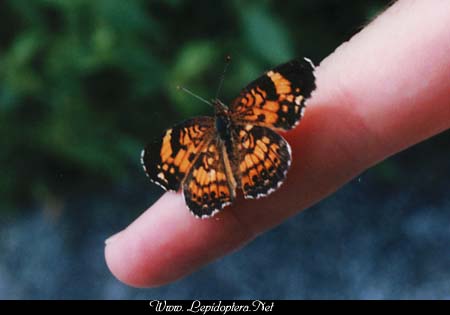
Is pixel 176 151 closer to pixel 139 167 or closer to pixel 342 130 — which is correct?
pixel 342 130

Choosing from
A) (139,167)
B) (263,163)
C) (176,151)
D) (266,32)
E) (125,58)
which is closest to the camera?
(263,163)

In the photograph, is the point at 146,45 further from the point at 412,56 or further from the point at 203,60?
the point at 412,56

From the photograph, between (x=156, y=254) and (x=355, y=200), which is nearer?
(x=156, y=254)

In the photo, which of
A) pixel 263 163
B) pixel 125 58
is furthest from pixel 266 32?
pixel 263 163

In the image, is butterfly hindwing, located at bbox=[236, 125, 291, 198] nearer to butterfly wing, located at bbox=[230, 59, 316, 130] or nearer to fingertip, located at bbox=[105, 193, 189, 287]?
butterfly wing, located at bbox=[230, 59, 316, 130]

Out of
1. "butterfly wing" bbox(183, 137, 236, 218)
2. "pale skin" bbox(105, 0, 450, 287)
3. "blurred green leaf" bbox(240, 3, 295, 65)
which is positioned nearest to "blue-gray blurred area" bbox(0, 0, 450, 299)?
"blurred green leaf" bbox(240, 3, 295, 65)

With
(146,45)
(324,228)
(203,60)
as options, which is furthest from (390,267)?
(146,45)
